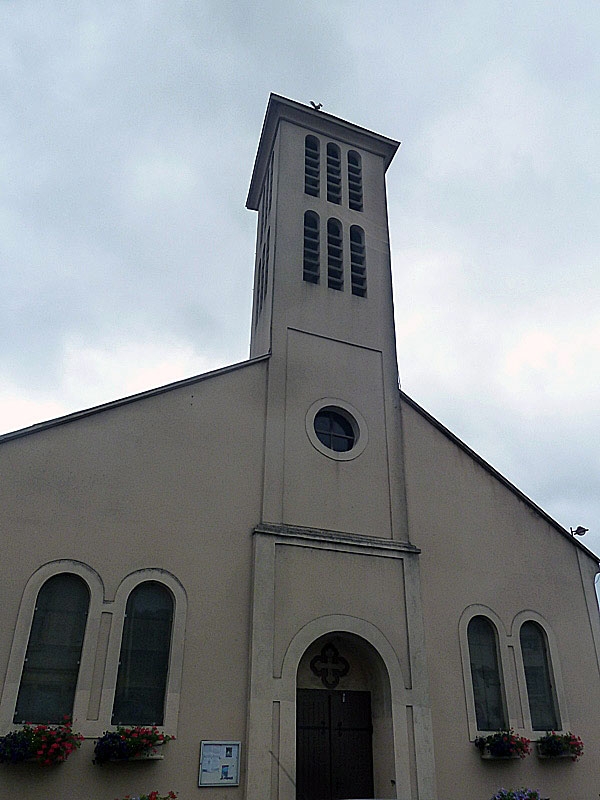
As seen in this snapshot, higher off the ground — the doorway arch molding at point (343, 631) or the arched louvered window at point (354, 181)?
the arched louvered window at point (354, 181)

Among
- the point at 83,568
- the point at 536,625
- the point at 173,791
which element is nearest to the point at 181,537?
the point at 83,568

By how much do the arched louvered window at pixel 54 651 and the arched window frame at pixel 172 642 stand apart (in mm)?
476

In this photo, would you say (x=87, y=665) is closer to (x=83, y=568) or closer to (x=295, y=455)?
(x=83, y=568)

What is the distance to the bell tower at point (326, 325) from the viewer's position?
39.9ft

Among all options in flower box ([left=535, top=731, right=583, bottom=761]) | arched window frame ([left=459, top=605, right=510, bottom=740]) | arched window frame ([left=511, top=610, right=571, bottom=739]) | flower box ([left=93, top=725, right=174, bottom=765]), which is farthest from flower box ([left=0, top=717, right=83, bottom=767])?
flower box ([left=535, top=731, right=583, bottom=761])

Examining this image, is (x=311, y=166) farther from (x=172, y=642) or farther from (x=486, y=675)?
(x=486, y=675)

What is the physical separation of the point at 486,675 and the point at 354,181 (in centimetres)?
1303

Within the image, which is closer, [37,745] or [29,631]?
[37,745]

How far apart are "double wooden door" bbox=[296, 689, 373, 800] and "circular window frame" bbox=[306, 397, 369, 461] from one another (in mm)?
4516

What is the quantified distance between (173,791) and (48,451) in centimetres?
568


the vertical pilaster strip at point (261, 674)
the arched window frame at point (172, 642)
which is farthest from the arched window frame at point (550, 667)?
the arched window frame at point (172, 642)

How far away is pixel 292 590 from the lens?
35.5 feet

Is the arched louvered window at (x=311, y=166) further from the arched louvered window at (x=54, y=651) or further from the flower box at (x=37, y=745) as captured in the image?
the flower box at (x=37, y=745)

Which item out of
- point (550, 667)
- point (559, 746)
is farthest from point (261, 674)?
point (550, 667)
